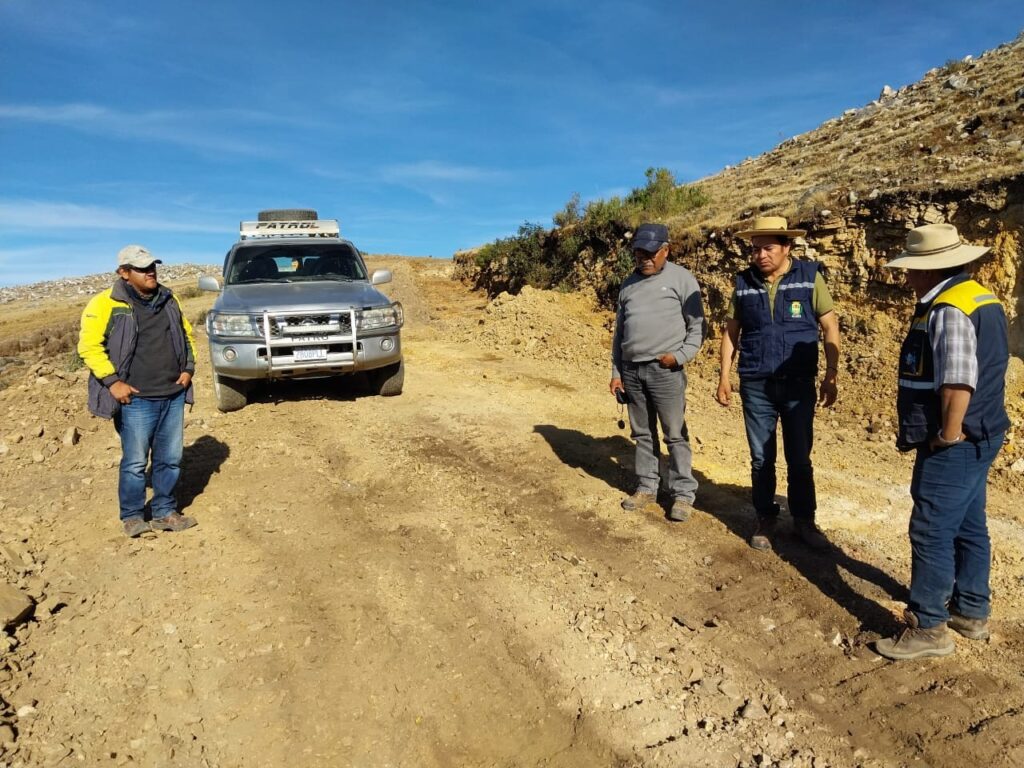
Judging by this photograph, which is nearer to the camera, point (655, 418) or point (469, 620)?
point (469, 620)

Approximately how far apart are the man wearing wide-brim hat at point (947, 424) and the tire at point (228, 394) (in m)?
6.67

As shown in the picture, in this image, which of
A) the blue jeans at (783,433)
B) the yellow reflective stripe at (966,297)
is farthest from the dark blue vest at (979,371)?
the blue jeans at (783,433)

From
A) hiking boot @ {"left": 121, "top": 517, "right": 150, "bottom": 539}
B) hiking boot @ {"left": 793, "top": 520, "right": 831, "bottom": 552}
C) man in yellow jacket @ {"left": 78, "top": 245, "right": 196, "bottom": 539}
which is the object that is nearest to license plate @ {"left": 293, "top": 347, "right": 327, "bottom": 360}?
man in yellow jacket @ {"left": 78, "top": 245, "right": 196, "bottom": 539}

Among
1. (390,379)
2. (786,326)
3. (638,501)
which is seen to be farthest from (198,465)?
(786,326)

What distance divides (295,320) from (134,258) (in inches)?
124

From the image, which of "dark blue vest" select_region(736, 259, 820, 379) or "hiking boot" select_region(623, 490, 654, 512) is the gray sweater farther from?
"hiking boot" select_region(623, 490, 654, 512)

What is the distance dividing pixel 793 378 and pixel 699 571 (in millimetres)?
1279

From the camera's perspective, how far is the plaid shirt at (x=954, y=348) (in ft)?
9.25

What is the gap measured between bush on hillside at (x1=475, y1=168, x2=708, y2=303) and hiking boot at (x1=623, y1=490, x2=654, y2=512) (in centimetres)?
675

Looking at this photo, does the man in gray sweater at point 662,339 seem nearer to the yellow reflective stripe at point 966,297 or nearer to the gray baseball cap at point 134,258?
the yellow reflective stripe at point 966,297

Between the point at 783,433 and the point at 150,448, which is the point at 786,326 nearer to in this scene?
the point at 783,433

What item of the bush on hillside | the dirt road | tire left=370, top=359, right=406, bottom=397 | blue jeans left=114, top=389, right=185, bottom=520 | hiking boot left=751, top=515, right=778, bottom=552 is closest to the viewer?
the dirt road

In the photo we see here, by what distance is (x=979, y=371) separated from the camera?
2.91 meters

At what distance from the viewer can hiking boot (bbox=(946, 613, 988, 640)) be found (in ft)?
10.5
